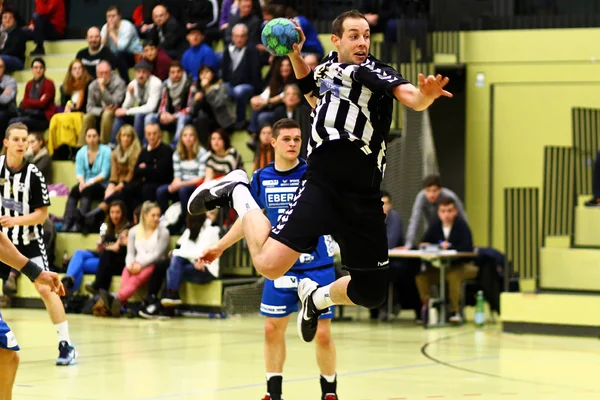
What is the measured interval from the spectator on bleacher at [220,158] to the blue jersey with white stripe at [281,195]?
7.37 meters

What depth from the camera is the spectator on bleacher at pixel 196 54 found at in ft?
58.6

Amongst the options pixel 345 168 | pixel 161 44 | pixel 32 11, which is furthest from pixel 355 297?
pixel 32 11

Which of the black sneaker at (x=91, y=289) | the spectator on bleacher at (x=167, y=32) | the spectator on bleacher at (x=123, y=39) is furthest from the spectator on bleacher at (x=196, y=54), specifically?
the black sneaker at (x=91, y=289)

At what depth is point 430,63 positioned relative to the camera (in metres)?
16.6

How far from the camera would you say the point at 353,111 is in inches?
257

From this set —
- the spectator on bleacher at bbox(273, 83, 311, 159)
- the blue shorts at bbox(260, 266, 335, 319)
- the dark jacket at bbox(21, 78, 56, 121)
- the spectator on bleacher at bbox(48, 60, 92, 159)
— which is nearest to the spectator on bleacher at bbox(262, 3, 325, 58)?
the spectator on bleacher at bbox(273, 83, 311, 159)

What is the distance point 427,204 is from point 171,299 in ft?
11.8

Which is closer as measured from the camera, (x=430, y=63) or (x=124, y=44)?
(x=430, y=63)

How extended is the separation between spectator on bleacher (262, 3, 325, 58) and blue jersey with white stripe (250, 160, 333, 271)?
8.58 meters

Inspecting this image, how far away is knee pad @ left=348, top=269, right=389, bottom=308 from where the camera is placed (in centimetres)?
668

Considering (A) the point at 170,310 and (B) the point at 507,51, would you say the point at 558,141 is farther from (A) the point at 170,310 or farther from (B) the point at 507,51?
(A) the point at 170,310

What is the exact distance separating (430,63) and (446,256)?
3649 mm

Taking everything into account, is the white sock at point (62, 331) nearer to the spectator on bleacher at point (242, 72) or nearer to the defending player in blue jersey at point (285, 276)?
the defending player in blue jersey at point (285, 276)

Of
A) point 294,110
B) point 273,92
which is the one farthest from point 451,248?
point 273,92
